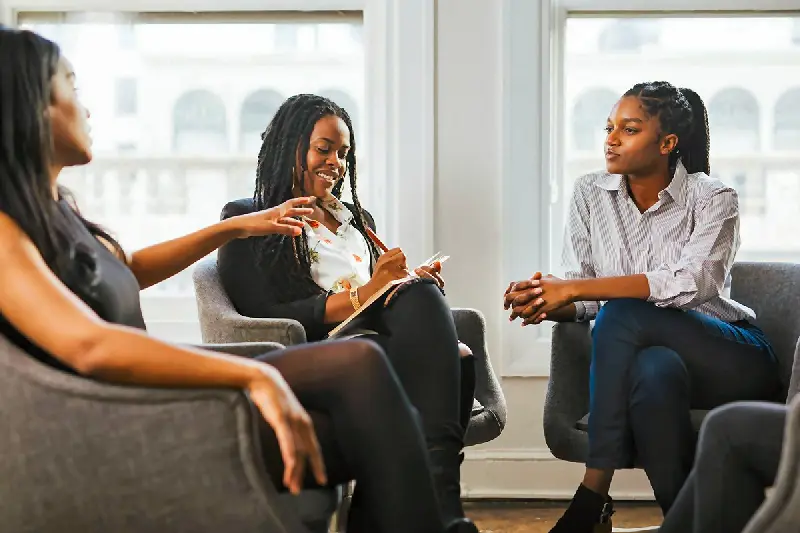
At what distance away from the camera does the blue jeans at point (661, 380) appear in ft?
7.34

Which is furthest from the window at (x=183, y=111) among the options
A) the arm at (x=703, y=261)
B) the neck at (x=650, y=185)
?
the arm at (x=703, y=261)

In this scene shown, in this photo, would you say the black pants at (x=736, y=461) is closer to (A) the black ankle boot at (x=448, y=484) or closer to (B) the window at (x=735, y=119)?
(A) the black ankle boot at (x=448, y=484)

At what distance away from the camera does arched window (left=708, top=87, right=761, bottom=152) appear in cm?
354

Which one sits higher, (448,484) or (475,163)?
(475,163)

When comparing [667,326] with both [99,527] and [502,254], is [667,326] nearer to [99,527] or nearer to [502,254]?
[502,254]

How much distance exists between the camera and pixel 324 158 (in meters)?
2.76

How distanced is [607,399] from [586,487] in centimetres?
22

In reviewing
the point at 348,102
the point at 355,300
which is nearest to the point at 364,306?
the point at 355,300

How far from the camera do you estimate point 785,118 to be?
3549 mm

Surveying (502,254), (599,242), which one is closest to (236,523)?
(599,242)

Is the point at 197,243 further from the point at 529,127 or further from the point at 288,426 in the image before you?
the point at 529,127

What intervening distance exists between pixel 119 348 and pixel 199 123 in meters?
2.32

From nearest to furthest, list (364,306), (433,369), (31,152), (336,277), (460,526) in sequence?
(31,152), (460,526), (433,369), (364,306), (336,277)

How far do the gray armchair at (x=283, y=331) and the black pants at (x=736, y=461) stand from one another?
0.92 m
